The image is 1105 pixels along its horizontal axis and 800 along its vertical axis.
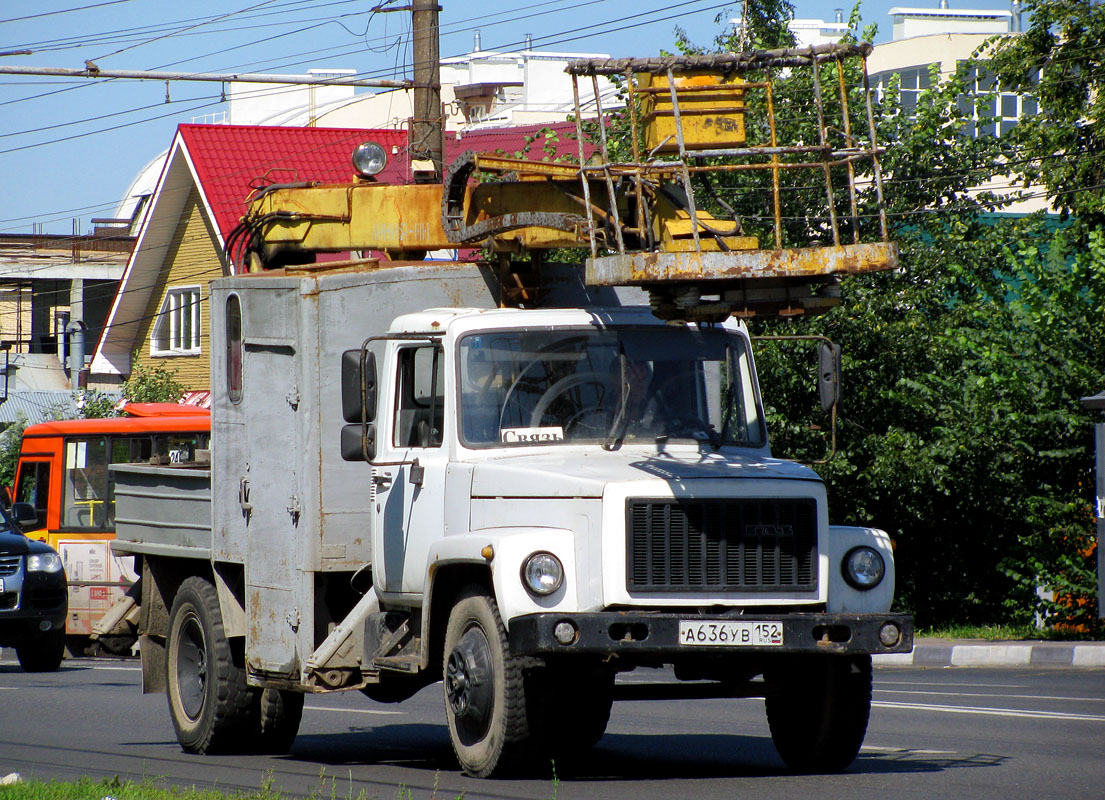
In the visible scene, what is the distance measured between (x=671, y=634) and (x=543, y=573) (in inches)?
25.5

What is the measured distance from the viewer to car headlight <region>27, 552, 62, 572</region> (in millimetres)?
19094

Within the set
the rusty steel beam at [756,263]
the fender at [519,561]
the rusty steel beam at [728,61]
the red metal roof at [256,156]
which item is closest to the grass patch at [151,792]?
the fender at [519,561]

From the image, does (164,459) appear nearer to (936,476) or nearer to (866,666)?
(866,666)

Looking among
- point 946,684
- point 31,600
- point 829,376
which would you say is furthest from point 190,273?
point 829,376

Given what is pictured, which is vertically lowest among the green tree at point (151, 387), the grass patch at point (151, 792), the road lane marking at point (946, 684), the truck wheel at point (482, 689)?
the road lane marking at point (946, 684)

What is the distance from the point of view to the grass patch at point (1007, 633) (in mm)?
19312

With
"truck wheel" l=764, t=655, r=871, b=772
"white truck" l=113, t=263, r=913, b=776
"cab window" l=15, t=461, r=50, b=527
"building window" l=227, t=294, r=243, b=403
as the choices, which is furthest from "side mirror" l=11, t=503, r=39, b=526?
"truck wheel" l=764, t=655, r=871, b=772

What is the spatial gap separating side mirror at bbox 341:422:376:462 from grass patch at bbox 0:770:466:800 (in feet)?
5.69

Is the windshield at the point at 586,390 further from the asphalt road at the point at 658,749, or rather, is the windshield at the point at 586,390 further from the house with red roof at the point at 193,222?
the house with red roof at the point at 193,222

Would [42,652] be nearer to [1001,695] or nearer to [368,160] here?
[368,160]

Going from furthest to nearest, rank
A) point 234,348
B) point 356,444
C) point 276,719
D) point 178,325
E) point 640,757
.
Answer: point 178,325 < point 234,348 < point 276,719 < point 640,757 < point 356,444

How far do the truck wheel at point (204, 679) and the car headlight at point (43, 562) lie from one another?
847 cm

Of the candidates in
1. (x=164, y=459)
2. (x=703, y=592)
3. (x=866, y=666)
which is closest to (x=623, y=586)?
(x=703, y=592)

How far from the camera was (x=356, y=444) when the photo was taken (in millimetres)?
9070
